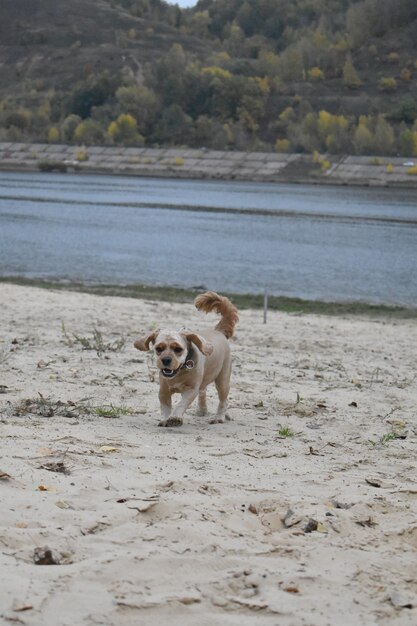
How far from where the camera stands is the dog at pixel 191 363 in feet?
25.7

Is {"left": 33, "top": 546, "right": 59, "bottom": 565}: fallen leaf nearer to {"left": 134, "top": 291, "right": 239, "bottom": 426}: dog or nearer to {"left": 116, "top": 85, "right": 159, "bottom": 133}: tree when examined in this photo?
{"left": 134, "top": 291, "right": 239, "bottom": 426}: dog

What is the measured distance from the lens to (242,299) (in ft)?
83.8

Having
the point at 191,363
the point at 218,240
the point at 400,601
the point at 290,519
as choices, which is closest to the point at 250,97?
the point at 218,240

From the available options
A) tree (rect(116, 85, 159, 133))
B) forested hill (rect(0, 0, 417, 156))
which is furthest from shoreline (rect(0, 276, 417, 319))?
tree (rect(116, 85, 159, 133))

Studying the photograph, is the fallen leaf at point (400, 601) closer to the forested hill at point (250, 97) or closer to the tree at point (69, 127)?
the forested hill at point (250, 97)

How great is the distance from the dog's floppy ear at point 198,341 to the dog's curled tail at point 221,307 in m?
0.77

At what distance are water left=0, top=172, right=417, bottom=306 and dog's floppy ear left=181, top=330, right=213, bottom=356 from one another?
21102mm

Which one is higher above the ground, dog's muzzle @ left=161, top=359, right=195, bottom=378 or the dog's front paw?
dog's muzzle @ left=161, top=359, right=195, bottom=378

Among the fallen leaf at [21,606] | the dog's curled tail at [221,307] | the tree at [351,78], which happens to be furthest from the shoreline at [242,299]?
the tree at [351,78]

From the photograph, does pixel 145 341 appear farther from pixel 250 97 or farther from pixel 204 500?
pixel 250 97

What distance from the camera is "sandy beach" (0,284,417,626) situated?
4.49m

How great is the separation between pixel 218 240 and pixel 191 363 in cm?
4165

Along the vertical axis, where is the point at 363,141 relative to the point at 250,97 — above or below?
below

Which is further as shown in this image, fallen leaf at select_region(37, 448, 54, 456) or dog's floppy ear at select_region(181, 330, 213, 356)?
dog's floppy ear at select_region(181, 330, 213, 356)
